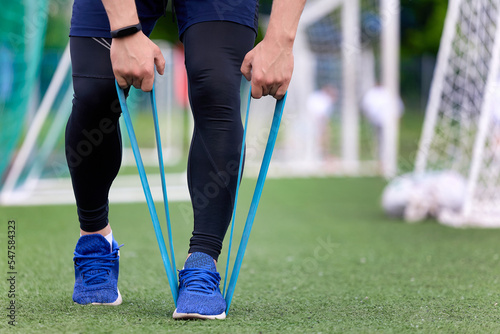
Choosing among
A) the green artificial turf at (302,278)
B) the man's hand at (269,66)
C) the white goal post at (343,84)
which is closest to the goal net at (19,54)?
the green artificial turf at (302,278)

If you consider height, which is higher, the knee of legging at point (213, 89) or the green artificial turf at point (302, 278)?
the knee of legging at point (213, 89)

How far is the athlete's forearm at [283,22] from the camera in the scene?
164cm

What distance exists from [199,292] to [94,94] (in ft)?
1.80

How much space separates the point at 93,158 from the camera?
5.95ft

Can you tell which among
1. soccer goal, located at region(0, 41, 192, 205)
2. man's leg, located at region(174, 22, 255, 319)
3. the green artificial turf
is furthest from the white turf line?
man's leg, located at region(174, 22, 255, 319)

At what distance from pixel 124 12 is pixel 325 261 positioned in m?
1.60

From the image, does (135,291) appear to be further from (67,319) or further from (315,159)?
(315,159)

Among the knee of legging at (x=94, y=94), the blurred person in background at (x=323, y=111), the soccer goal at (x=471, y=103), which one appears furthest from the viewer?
the blurred person in background at (x=323, y=111)

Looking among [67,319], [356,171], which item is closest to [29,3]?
[67,319]

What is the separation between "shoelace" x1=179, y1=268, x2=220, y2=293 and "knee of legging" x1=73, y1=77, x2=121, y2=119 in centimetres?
Result: 45

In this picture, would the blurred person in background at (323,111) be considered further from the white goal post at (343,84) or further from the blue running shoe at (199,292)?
the blue running shoe at (199,292)

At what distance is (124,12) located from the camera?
5.23 ft

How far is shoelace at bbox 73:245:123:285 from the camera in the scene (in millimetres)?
1854

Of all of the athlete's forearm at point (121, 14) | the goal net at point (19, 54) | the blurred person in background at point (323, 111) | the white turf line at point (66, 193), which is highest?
the athlete's forearm at point (121, 14)
